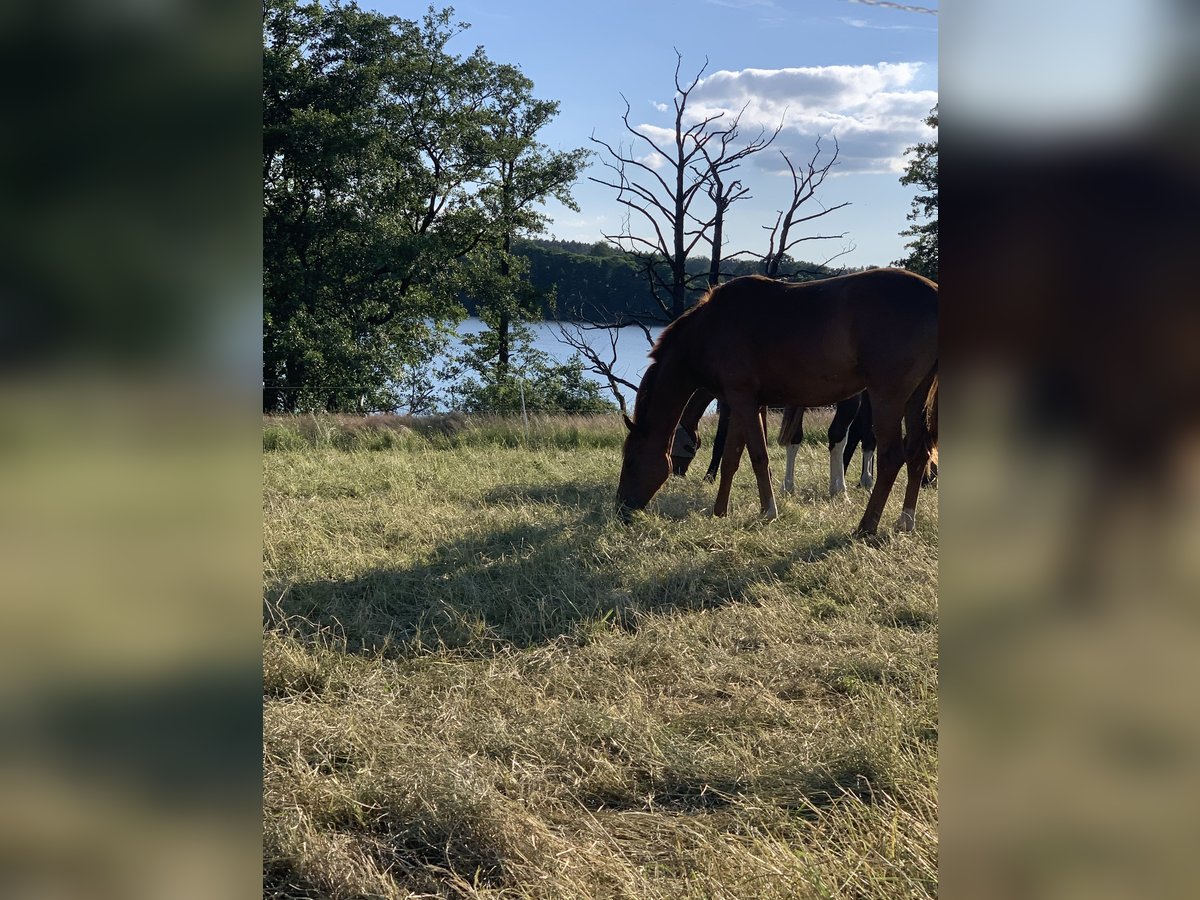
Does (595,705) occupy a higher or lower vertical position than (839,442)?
lower

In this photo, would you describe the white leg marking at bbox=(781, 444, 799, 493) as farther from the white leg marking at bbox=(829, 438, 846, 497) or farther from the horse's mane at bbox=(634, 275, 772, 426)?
the horse's mane at bbox=(634, 275, 772, 426)

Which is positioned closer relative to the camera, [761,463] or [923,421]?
[923,421]

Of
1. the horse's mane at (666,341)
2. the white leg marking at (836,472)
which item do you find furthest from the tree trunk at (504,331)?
the horse's mane at (666,341)

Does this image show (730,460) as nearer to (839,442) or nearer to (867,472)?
(839,442)

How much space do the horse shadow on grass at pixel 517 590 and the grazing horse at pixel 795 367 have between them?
82 centimetres

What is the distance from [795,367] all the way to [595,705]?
385cm

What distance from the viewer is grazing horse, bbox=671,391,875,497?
7420 mm

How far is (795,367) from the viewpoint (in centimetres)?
630

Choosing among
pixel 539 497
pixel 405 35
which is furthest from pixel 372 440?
pixel 405 35

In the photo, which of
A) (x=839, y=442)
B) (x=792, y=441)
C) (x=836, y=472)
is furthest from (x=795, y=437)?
(x=836, y=472)
